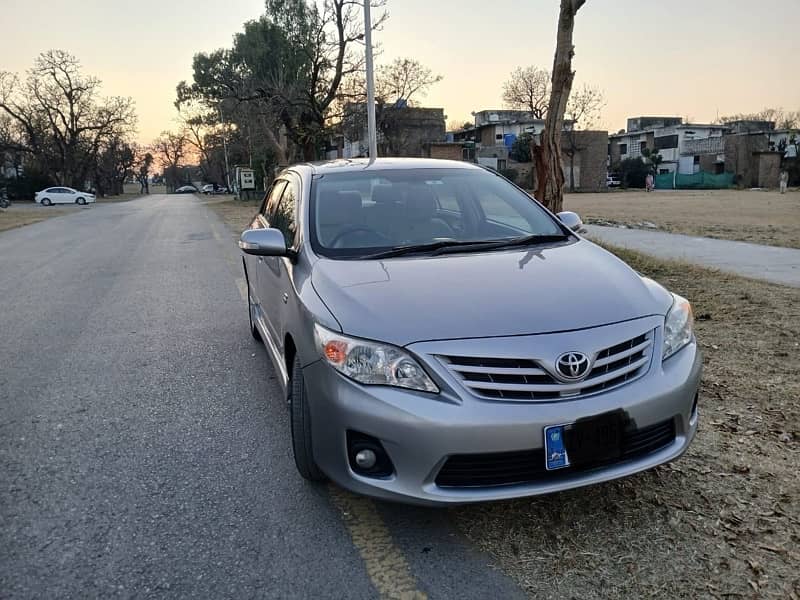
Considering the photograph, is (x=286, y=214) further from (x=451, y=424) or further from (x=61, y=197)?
(x=61, y=197)

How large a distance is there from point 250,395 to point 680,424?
9.44ft

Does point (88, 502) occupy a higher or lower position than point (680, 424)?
lower

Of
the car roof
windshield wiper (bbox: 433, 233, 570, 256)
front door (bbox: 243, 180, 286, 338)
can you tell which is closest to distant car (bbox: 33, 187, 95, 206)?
front door (bbox: 243, 180, 286, 338)

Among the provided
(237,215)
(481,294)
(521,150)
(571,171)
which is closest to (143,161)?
(521,150)

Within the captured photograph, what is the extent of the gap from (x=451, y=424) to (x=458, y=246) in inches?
55.8

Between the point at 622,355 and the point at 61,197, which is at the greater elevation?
the point at 61,197

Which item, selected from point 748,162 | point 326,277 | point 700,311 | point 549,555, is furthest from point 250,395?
point 748,162

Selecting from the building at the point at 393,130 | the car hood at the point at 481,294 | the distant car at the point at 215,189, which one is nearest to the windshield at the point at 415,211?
the car hood at the point at 481,294

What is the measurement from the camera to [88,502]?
307 cm

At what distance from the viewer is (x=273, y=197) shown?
17.4 feet

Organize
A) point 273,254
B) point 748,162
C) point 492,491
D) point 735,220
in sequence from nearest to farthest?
point 492,491
point 273,254
point 735,220
point 748,162

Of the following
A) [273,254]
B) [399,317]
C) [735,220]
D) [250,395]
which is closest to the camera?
[399,317]

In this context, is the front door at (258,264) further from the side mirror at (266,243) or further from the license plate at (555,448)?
the license plate at (555,448)

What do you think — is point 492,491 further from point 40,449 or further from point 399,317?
point 40,449
